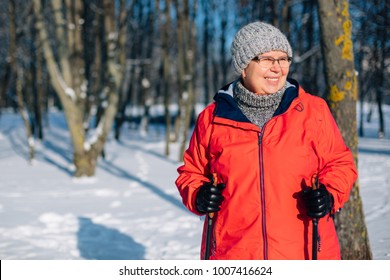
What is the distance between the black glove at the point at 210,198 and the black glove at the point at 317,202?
42 cm

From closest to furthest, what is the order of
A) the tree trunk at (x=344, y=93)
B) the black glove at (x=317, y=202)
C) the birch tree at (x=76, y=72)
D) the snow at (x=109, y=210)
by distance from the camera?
the black glove at (x=317, y=202), the tree trunk at (x=344, y=93), the snow at (x=109, y=210), the birch tree at (x=76, y=72)

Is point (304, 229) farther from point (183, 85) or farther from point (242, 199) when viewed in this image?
point (183, 85)

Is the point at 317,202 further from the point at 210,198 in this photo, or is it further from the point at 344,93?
the point at 344,93

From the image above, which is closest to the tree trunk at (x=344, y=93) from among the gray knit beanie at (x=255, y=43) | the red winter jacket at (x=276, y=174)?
the red winter jacket at (x=276, y=174)

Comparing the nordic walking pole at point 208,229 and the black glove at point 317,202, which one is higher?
the black glove at point 317,202

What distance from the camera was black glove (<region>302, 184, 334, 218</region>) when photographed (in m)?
2.06

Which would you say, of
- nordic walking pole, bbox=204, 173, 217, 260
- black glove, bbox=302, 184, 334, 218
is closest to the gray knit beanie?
nordic walking pole, bbox=204, 173, 217, 260

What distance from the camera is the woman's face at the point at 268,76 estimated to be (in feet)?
7.27

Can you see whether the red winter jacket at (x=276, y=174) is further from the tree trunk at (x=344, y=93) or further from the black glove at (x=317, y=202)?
the tree trunk at (x=344, y=93)

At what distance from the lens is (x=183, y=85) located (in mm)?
13648

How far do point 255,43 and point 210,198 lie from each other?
821 mm
